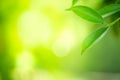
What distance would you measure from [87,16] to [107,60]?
3.62 feet

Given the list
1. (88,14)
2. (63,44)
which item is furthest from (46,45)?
(88,14)

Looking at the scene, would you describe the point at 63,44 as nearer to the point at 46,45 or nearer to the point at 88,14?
the point at 46,45

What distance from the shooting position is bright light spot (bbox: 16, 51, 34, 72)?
1.63 meters

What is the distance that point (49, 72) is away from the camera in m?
1.63

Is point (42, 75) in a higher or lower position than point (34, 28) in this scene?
lower

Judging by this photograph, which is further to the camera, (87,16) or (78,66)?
(78,66)

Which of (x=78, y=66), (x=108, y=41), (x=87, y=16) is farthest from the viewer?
(x=78, y=66)

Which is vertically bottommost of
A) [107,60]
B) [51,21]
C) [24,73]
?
[24,73]

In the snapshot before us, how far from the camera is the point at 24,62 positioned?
1.65m

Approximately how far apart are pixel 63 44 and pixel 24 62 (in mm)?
296

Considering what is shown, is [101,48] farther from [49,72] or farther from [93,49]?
[49,72]

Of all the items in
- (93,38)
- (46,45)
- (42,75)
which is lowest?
(93,38)

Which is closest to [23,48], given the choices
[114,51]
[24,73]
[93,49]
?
Answer: [24,73]

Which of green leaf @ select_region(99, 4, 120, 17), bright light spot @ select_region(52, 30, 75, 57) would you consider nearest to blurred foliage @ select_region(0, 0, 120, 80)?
bright light spot @ select_region(52, 30, 75, 57)
